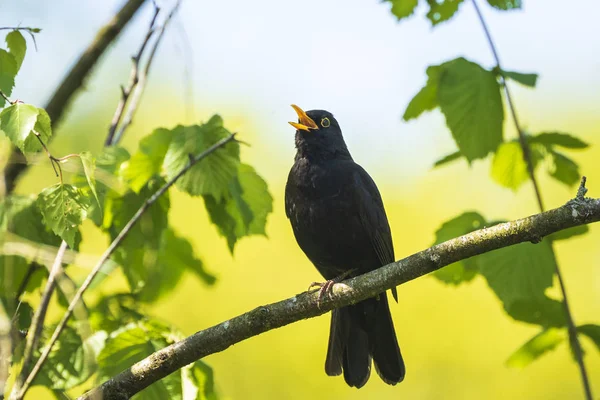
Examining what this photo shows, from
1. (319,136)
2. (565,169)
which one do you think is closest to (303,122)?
(319,136)

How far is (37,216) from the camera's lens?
145 inches

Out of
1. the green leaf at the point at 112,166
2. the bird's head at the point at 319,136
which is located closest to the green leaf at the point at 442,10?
the bird's head at the point at 319,136

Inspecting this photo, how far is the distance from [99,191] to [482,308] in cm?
573

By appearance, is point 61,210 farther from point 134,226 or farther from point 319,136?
point 319,136

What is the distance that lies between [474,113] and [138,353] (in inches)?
78.0

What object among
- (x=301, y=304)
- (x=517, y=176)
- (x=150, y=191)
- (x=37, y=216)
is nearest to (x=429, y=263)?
(x=301, y=304)

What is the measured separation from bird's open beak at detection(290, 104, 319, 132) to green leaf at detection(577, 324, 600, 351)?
2410 millimetres

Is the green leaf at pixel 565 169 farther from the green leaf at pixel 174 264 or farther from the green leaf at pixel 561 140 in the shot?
the green leaf at pixel 174 264

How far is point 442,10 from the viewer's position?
13.3 feet

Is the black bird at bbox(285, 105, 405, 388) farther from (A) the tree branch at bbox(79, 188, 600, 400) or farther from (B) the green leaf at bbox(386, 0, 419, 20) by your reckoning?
(A) the tree branch at bbox(79, 188, 600, 400)

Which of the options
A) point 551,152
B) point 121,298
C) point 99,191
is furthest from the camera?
point 121,298

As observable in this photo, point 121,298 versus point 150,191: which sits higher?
point 150,191

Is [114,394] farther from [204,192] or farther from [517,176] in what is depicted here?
[517,176]

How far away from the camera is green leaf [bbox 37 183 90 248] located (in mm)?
2855
